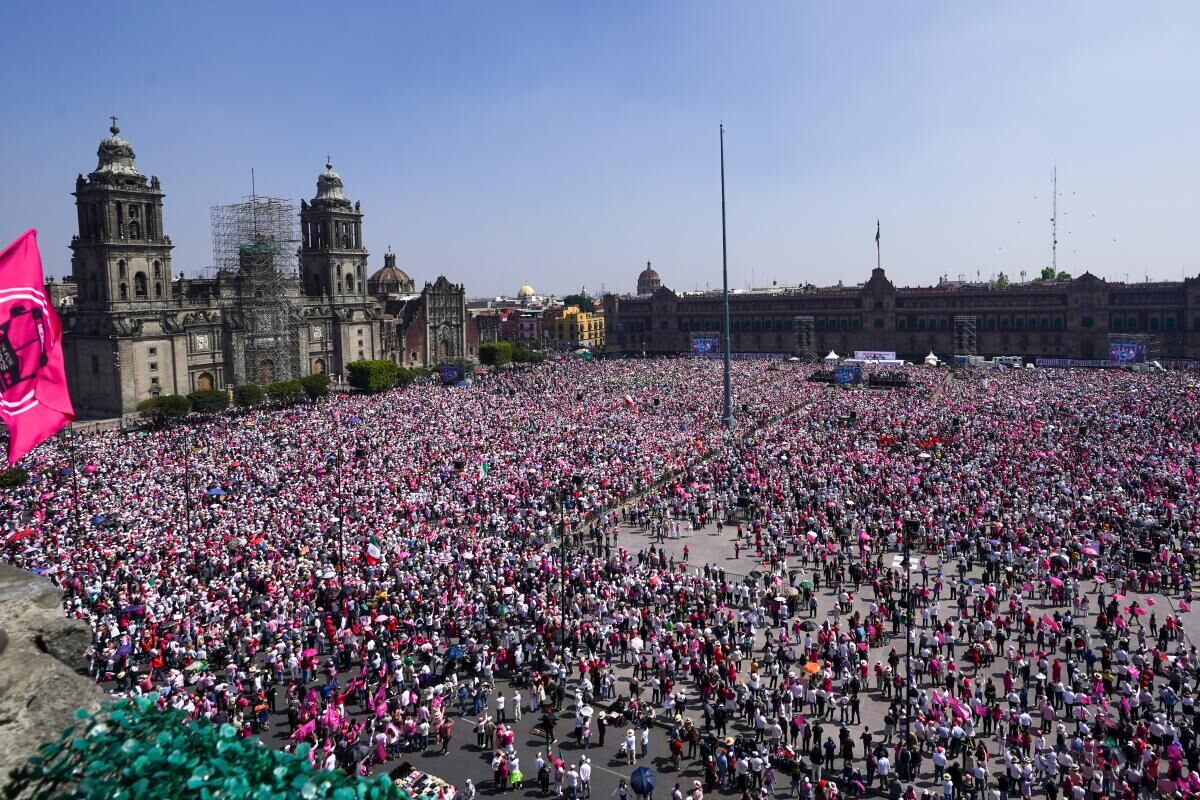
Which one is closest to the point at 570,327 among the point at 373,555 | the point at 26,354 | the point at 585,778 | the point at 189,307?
the point at 189,307

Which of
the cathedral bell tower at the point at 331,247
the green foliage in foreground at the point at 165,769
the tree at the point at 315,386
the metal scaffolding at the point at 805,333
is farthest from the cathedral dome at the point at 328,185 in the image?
the green foliage in foreground at the point at 165,769

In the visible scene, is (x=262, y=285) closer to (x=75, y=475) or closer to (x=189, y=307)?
(x=189, y=307)

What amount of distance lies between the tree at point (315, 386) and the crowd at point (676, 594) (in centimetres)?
2101

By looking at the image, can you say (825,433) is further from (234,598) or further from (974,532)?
(234,598)

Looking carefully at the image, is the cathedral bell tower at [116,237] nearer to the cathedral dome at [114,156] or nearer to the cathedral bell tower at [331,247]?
the cathedral dome at [114,156]

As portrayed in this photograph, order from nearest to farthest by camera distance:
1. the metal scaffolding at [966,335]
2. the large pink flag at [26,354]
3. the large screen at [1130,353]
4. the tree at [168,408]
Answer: the large pink flag at [26,354], the tree at [168,408], the large screen at [1130,353], the metal scaffolding at [966,335]

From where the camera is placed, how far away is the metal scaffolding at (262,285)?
75.1m

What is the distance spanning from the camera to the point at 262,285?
76.1 metres

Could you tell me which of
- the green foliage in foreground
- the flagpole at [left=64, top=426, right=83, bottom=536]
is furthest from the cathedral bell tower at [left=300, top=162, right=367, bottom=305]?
the green foliage in foreground

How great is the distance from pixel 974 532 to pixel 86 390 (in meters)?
63.0

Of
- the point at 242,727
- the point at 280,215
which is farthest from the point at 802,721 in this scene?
the point at 280,215

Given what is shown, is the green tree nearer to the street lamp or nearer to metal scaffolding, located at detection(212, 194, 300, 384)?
metal scaffolding, located at detection(212, 194, 300, 384)

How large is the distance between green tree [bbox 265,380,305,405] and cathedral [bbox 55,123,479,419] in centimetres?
919

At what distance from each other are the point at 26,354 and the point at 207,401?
52.2 m
